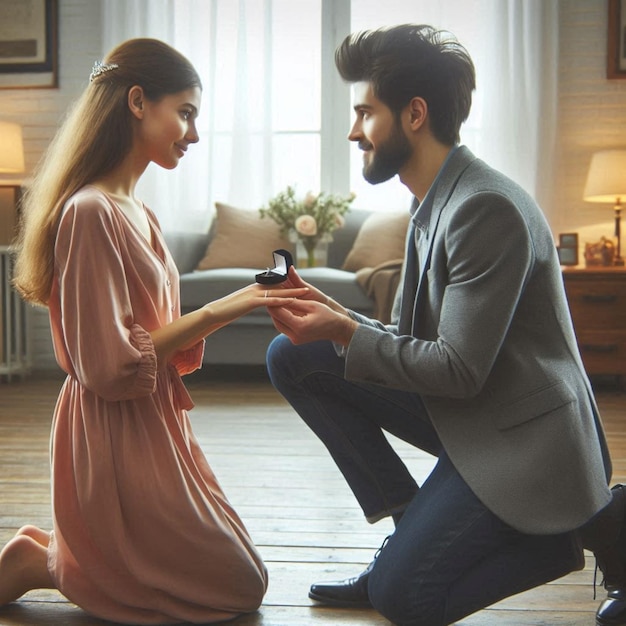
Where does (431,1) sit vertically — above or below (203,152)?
above

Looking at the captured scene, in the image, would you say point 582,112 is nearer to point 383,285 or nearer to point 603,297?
point 603,297

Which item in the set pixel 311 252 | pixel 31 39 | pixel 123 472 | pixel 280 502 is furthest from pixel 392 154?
pixel 31 39

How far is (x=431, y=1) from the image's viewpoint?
4820 millimetres

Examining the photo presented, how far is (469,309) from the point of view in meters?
1.36

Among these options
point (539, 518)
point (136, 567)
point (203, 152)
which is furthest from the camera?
point (203, 152)

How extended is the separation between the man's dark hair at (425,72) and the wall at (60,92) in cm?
391

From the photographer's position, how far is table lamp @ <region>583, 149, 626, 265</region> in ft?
14.6

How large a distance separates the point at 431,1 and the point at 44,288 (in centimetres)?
385

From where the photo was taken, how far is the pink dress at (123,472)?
1.46 m

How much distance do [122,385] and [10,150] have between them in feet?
11.7

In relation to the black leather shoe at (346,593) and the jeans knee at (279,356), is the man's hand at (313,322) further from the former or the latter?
the black leather shoe at (346,593)

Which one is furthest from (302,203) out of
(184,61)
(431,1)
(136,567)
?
(136,567)

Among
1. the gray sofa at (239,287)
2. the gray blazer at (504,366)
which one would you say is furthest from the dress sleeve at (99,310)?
the gray sofa at (239,287)

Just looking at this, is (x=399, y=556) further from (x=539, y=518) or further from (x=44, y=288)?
(x=44, y=288)
